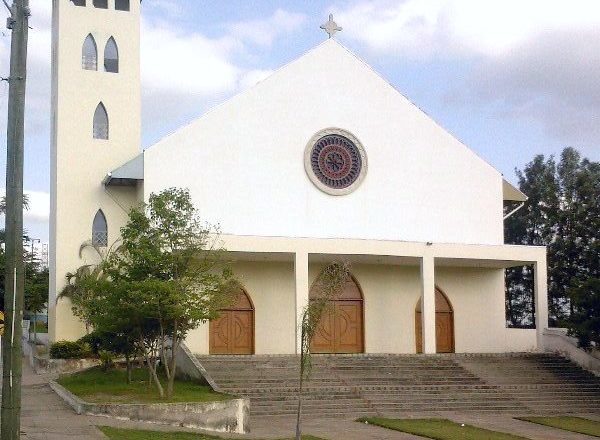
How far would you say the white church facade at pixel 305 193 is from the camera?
27.4 m

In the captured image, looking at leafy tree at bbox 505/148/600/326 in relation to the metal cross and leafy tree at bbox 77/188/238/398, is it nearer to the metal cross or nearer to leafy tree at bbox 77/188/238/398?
the metal cross

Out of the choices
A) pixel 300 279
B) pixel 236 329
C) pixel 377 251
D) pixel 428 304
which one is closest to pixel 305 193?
pixel 377 251

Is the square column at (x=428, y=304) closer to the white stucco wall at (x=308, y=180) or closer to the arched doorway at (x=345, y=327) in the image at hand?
the white stucco wall at (x=308, y=180)

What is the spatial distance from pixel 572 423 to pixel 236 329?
1069cm

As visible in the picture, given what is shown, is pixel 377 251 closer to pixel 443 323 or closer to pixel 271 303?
pixel 271 303

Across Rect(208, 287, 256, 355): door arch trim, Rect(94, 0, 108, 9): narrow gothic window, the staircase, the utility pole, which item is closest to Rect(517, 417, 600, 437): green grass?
the staircase

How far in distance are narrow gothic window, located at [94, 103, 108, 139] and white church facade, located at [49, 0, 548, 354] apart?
4 centimetres

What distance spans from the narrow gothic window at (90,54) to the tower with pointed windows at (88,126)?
32 mm

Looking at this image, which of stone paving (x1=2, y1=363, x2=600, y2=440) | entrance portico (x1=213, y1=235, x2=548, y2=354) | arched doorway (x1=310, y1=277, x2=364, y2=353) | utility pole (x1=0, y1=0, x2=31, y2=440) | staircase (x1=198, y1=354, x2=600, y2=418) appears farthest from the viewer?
arched doorway (x1=310, y1=277, x2=364, y2=353)

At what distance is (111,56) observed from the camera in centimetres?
3003

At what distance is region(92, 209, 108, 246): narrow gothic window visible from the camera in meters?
28.8

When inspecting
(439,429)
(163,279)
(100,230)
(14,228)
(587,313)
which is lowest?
(439,429)

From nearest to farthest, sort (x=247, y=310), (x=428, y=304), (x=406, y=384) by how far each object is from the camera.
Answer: (x=406, y=384) → (x=428, y=304) → (x=247, y=310)

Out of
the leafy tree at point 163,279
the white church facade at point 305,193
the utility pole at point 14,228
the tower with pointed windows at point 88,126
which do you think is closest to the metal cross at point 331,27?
the white church facade at point 305,193
